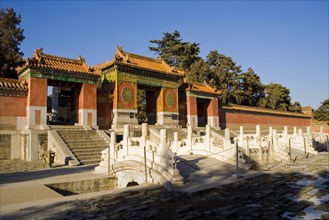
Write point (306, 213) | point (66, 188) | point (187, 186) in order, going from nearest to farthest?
point (306, 213) < point (187, 186) < point (66, 188)

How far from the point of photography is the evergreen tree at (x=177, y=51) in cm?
4025

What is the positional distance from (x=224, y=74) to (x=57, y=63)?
23.3m

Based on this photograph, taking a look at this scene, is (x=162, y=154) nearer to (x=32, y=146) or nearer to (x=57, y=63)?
(x=32, y=146)

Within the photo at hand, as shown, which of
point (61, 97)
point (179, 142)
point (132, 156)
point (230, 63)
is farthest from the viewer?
point (230, 63)

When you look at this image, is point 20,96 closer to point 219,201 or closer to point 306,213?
point 219,201

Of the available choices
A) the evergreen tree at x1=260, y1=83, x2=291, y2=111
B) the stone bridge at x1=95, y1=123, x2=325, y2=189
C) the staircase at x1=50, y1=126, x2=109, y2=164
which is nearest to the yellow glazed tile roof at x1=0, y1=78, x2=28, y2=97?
the staircase at x1=50, y1=126, x2=109, y2=164

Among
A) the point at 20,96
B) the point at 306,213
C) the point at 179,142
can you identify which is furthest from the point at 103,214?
the point at 20,96

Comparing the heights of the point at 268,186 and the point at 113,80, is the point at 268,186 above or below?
below

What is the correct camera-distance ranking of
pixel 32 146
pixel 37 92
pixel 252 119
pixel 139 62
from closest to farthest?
pixel 32 146, pixel 37 92, pixel 139 62, pixel 252 119

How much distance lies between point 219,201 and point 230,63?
1271 inches

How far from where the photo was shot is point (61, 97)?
78.6 ft

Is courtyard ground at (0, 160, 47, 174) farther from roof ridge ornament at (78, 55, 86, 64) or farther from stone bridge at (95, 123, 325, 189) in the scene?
roof ridge ornament at (78, 55, 86, 64)

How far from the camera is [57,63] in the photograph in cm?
1703

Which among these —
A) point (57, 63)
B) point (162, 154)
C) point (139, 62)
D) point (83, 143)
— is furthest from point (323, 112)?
point (162, 154)
